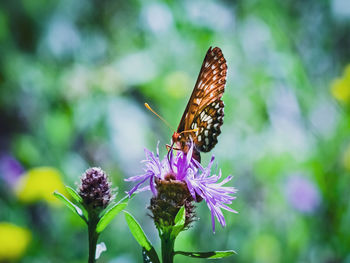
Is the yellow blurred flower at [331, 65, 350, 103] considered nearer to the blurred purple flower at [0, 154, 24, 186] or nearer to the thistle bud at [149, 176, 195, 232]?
the thistle bud at [149, 176, 195, 232]

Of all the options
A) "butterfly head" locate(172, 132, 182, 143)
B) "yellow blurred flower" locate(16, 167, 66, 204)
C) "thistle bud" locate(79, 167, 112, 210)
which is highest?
"yellow blurred flower" locate(16, 167, 66, 204)

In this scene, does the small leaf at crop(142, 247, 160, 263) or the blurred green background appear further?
the blurred green background

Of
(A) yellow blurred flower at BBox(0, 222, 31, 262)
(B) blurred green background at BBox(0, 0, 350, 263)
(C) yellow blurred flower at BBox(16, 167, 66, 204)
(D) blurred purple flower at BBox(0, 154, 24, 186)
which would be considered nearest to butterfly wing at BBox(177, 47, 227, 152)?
(B) blurred green background at BBox(0, 0, 350, 263)

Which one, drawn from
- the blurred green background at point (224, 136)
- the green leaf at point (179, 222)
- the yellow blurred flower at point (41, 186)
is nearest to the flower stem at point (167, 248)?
the green leaf at point (179, 222)

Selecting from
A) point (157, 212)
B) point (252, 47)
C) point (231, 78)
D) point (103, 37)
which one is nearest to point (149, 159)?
point (157, 212)

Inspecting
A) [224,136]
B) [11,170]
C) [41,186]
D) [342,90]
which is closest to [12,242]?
[41,186]

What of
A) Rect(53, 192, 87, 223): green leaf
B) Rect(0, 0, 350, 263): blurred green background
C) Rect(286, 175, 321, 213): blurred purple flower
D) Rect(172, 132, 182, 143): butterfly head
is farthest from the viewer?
Rect(286, 175, 321, 213): blurred purple flower
